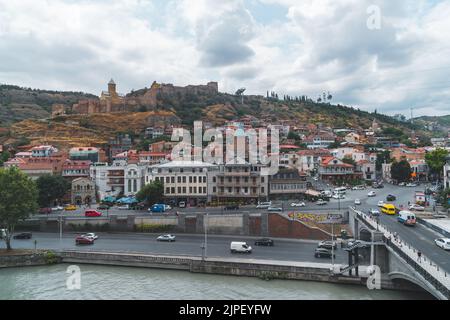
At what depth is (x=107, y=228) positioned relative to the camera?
3272 centimetres

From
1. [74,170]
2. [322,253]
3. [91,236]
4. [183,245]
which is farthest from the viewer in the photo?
[74,170]

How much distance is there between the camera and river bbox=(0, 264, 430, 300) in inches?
760

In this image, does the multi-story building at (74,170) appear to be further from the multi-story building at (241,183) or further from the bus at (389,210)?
the bus at (389,210)

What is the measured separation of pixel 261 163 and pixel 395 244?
2012 cm

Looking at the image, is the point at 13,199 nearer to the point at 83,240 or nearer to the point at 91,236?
the point at 83,240

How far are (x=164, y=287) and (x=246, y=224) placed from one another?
420 inches

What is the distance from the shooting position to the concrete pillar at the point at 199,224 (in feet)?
102

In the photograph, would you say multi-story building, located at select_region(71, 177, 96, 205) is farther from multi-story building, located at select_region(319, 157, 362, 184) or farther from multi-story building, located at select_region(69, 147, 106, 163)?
multi-story building, located at select_region(319, 157, 362, 184)

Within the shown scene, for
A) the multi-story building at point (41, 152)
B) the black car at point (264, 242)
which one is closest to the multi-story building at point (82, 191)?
the multi-story building at point (41, 152)

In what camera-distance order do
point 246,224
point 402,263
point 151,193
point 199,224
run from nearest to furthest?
point 402,263 < point 246,224 < point 199,224 < point 151,193

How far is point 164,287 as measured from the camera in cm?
2106

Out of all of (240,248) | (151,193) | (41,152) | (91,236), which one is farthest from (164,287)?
(41,152)
